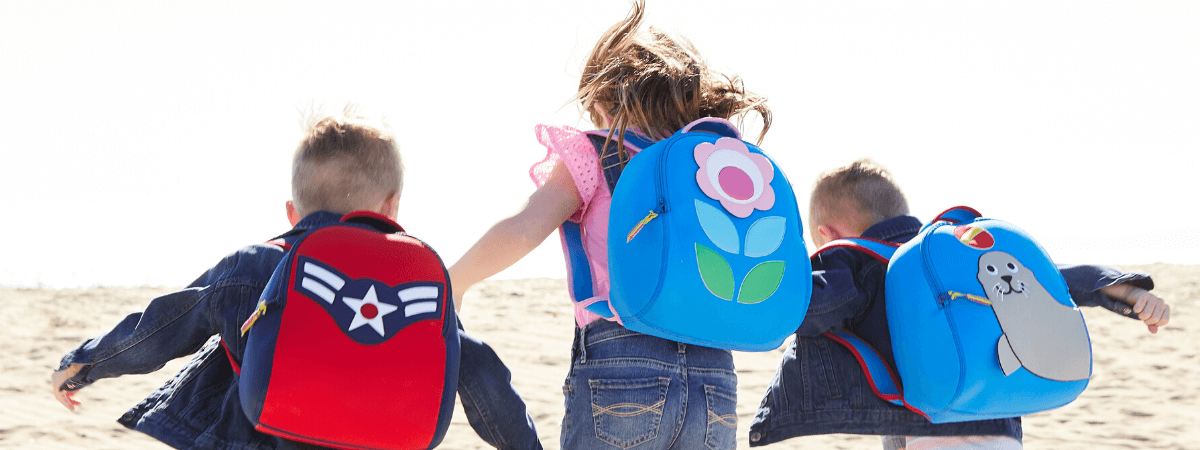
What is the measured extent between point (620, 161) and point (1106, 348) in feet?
25.7

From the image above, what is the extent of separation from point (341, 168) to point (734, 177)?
96 centimetres

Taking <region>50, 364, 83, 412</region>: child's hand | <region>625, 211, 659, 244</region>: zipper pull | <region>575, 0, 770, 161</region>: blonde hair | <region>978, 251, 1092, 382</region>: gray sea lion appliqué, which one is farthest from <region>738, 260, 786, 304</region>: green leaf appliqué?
<region>50, 364, 83, 412</region>: child's hand

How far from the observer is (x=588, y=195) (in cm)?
225

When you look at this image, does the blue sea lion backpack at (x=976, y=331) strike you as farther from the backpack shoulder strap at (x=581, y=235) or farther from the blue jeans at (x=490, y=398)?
the blue jeans at (x=490, y=398)

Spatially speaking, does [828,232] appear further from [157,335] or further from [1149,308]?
[157,335]

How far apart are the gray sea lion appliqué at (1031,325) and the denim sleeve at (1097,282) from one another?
271 millimetres

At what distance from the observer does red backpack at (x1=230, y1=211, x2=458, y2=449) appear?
1751mm

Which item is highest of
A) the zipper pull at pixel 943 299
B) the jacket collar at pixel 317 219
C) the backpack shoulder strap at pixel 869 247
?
the jacket collar at pixel 317 219

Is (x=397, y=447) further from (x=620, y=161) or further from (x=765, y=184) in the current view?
(x=765, y=184)

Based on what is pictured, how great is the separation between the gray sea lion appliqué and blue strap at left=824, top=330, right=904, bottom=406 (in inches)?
11.8

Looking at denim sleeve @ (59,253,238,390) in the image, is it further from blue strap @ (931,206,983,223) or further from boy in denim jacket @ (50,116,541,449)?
blue strap @ (931,206,983,223)

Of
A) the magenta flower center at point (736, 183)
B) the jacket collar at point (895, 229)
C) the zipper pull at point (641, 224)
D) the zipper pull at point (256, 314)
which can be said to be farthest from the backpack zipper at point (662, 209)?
the jacket collar at point (895, 229)

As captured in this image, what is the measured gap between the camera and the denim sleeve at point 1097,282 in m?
2.64

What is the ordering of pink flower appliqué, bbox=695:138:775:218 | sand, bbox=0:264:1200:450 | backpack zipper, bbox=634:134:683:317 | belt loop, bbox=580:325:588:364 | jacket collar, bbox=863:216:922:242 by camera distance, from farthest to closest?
sand, bbox=0:264:1200:450 < jacket collar, bbox=863:216:922:242 < belt loop, bbox=580:325:588:364 < pink flower appliqué, bbox=695:138:775:218 < backpack zipper, bbox=634:134:683:317
